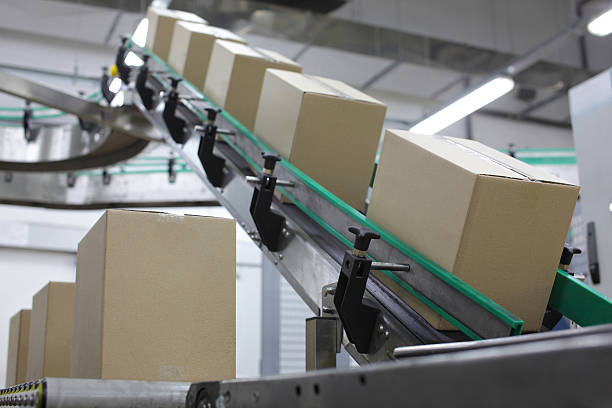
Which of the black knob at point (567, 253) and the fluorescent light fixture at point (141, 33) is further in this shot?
the fluorescent light fixture at point (141, 33)

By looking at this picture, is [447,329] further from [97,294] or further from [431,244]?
[97,294]

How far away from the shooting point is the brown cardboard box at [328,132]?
2195 millimetres

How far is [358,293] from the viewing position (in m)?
1.56

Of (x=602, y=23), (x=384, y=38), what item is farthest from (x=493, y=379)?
(x=384, y=38)

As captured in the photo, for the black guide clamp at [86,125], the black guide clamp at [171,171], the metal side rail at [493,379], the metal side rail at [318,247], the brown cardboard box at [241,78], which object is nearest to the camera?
the metal side rail at [493,379]

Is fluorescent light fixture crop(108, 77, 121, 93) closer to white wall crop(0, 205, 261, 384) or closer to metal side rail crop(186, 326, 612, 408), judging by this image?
white wall crop(0, 205, 261, 384)

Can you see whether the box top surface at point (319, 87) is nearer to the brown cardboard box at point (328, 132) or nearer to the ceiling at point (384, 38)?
the brown cardboard box at point (328, 132)

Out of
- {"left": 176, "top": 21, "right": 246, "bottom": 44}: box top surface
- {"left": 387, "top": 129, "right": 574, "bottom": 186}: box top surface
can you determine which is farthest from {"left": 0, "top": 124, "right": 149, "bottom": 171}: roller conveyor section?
{"left": 387, "top": 129, "right": 574, "bottom": 186}: box top surface

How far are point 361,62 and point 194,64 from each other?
4.67 meters

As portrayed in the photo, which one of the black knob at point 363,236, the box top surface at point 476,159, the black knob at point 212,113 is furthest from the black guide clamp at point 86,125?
the black knob at point 363,236

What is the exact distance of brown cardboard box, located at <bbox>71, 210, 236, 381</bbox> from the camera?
1470 mm

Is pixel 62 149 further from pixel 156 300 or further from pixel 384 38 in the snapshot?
pixel 384 38

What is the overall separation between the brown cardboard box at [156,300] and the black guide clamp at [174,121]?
1.52m

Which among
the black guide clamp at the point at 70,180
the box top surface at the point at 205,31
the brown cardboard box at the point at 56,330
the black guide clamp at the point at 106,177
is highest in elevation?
the box top surface at the point at 205,31
